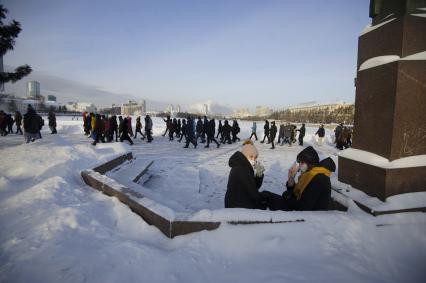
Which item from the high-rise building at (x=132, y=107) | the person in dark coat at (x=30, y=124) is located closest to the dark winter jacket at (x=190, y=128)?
the person in dark coat at (x=30, y=124)

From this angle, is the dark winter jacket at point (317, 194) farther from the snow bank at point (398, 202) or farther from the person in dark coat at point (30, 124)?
the person in dark coat at point (30, 124)

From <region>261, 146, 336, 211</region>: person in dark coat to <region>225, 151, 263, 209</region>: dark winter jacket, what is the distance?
0.37 metres

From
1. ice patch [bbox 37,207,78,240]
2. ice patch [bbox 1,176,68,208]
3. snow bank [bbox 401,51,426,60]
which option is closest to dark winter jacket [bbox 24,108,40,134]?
ice patch [bbox 1,176,68,208]

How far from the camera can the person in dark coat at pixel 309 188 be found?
3156 mm

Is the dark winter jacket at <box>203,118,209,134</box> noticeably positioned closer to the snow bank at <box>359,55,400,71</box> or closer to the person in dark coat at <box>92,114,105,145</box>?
the person in dark coat at <box>92,114,105,145</box>

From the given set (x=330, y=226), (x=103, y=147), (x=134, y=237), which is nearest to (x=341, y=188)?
(x=330, y=226)

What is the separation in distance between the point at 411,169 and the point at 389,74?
119cm

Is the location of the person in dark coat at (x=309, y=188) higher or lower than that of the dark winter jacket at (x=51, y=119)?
lower

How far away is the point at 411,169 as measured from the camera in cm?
320

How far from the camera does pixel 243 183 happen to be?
10.7 feet

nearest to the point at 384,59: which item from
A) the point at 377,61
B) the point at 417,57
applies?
the point at 377,61

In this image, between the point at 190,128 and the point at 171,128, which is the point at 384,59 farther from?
A: the point at 171,128

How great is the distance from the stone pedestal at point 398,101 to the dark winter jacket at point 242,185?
1.56 m

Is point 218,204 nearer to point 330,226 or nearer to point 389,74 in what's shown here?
point 330,226
